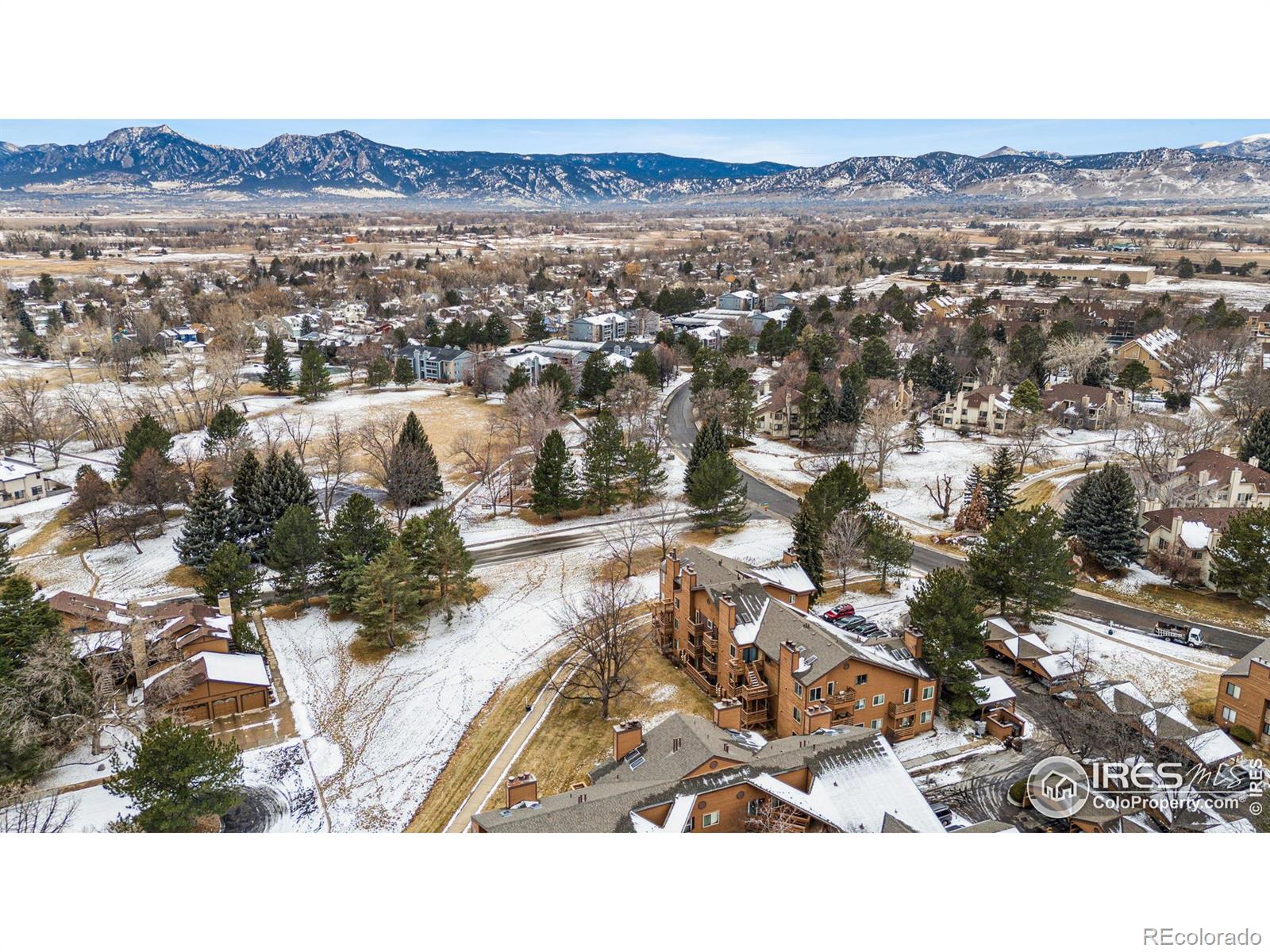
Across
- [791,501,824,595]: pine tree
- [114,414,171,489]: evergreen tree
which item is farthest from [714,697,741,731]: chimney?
[114,414,171,489]: evergreen tree

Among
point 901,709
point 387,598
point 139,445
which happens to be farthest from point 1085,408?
point 139,445

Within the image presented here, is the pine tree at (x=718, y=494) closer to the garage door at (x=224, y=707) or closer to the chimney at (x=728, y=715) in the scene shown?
the chimney at (x=728, y=715)

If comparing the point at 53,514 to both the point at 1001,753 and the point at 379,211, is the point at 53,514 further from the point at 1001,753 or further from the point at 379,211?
the point at 379,211

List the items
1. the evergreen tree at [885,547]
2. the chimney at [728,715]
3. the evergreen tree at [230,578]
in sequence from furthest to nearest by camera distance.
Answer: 1. the evergreen tree at [885,547]
2. the evergreen tree at [230,578]
3. the chimney at [728,715]

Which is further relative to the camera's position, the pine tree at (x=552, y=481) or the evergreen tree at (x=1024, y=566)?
the pine tree at (x=552, y=481)

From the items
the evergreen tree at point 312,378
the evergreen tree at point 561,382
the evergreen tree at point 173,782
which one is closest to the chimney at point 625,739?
the evergreen tree at point 173,782

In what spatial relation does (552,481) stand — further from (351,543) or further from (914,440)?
(914,440)
